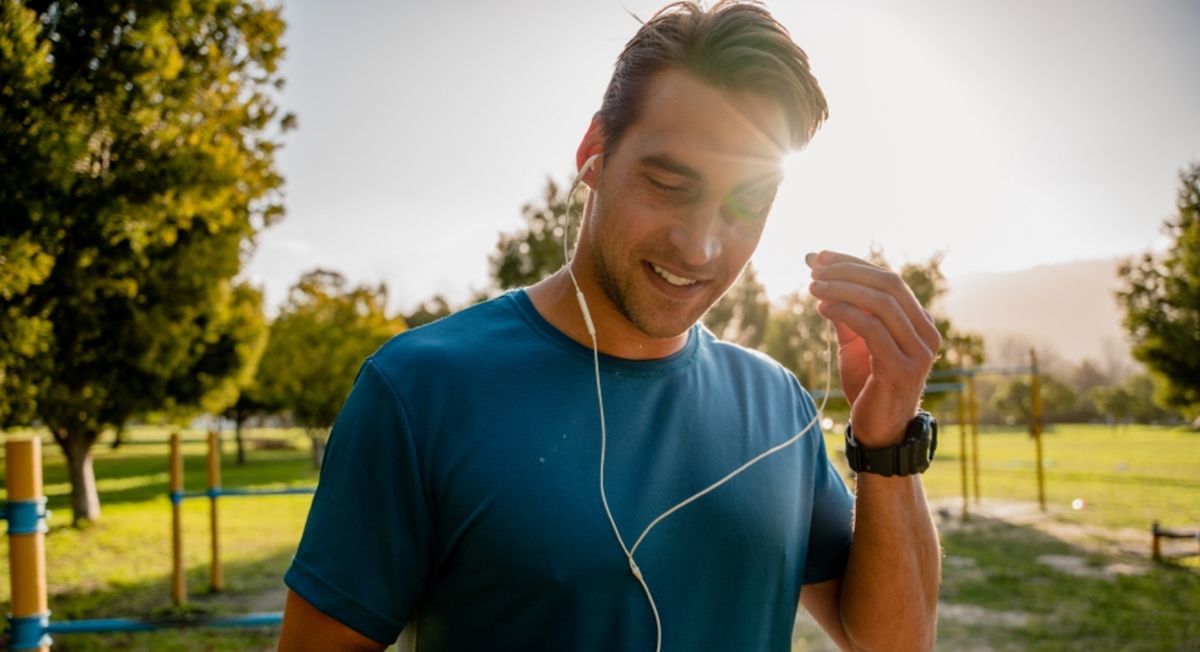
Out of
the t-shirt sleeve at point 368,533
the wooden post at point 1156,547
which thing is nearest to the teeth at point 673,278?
the t-shirt sleeve at point 368,533

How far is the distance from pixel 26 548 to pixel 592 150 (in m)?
3.47

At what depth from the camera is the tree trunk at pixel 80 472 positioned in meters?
13.9

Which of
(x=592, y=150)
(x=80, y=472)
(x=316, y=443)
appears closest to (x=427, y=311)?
(x=316, y=443)

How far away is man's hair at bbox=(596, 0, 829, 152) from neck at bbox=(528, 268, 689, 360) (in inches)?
12.4

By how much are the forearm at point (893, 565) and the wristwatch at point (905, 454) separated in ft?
0.07

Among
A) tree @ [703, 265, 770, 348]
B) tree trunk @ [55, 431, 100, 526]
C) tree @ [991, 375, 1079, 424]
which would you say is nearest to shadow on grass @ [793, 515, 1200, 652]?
tree trunk @ [55, 431, 100, 526]

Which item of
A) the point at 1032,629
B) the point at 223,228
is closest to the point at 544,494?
the point at 1032,629

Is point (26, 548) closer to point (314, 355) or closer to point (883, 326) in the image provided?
point (883, 326)

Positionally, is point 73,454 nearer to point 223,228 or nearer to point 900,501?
point 223,228

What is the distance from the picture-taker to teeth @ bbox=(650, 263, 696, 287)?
61.0 inches

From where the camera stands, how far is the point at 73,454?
14.0m

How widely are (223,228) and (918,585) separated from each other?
41.4ft

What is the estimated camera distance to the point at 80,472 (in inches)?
567

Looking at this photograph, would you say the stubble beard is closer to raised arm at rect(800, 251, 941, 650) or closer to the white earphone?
the white earphone
